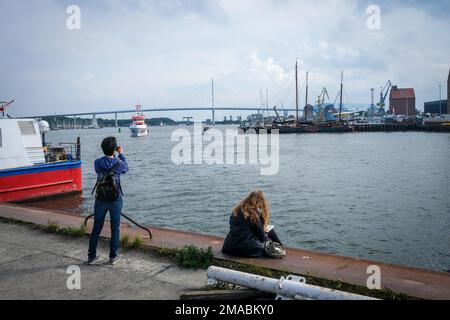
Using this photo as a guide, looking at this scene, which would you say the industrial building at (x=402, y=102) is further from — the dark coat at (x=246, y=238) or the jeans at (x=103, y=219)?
the jeans at (x=103, y=219)

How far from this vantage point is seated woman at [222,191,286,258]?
20.7 feet

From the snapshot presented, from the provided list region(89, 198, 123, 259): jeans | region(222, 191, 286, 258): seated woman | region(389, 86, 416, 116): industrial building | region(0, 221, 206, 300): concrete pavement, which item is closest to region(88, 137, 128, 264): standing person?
region(89, 198, 123, 259): jeans

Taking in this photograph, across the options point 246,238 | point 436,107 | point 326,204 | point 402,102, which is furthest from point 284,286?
point 402,102

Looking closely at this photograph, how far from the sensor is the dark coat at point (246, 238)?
6.37m

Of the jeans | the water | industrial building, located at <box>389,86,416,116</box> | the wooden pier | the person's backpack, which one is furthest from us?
industrial building, located at <box>389,86,416,116</box>

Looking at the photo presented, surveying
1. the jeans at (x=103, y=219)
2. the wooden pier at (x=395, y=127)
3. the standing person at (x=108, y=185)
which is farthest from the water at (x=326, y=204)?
the wooden pier at (x=395, y=127)

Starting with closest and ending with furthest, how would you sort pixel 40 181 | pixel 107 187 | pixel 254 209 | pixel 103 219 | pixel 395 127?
pixel 107 187 → pixel 103 219 → pixel 254 209 → pixel 40 181 → pixel 395 127

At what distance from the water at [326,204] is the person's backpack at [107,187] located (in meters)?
6.73

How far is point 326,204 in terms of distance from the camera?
17.1 m

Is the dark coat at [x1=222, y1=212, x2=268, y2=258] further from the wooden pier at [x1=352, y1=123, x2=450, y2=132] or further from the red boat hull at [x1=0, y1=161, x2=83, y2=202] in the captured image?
the wooden pier at [x1=352, y1=123, x2=450, y2=132]

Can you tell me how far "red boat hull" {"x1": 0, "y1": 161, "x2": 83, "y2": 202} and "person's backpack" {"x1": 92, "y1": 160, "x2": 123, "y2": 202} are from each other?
1206 cm

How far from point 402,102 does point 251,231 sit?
7126 inches

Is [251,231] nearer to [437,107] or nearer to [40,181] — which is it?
[40,181]
